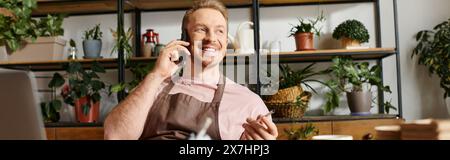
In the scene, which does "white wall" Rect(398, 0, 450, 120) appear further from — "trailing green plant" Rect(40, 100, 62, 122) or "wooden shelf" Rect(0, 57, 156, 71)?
"trailing green plant" Rect(40, 100, 62, 122)

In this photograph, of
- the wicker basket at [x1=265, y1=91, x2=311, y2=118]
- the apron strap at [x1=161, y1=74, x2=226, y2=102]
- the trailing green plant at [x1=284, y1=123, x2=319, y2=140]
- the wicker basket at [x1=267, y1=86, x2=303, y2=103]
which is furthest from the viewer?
the wicker basket at [x1=267, y1=86, x2=303, y2=103]

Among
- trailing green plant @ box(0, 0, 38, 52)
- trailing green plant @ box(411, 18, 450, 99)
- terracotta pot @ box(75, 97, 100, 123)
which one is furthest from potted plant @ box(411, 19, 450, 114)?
trailing green plant @ box(0, 0, 38, 52)

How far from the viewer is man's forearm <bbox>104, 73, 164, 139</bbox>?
0.59 m

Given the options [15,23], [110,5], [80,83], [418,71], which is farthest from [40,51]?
[418,71]

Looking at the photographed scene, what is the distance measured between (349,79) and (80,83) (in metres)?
0.94

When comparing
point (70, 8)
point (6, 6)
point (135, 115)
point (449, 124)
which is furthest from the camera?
point (70, 8)

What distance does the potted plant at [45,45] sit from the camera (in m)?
1.44

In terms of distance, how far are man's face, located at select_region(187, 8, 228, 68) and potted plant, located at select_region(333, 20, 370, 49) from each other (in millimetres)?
815

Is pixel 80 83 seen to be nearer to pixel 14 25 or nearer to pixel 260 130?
pixel 14 25

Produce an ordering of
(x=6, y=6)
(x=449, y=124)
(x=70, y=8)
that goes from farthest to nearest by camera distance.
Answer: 1. (x=70, y=8)
2. (x=6, y=6)
3. (x=449, y=124)
